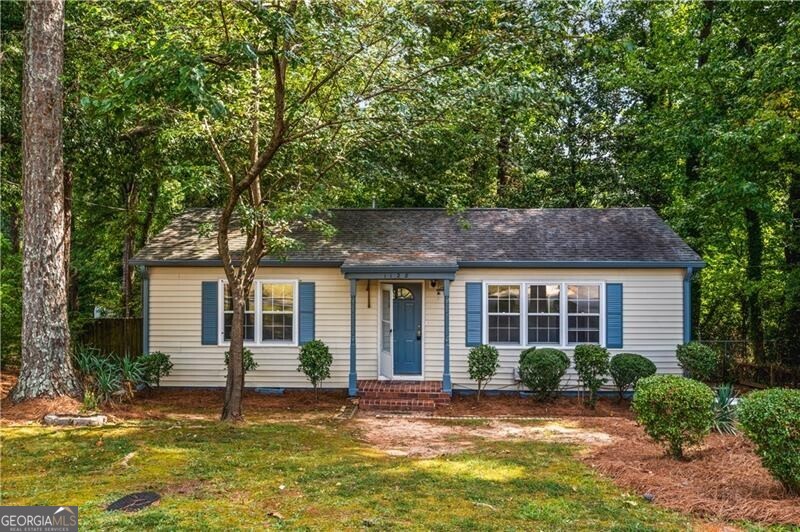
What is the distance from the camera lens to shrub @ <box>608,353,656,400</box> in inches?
410

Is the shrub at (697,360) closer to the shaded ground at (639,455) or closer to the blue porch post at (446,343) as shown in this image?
the shaded ground at (639,455)

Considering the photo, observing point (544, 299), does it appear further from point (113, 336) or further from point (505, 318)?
point (113, 336)

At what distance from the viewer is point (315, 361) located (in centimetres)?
1082

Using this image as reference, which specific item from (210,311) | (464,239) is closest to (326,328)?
(210,311)

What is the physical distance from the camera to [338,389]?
37.8 ft

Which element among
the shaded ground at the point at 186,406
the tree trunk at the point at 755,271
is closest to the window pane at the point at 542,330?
the shaded ground at the point at 186,406

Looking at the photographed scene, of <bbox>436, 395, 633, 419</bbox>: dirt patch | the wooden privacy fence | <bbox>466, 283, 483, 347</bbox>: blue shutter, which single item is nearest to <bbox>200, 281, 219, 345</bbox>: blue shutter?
the wooden privacy fence

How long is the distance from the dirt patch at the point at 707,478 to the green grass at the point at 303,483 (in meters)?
0.30

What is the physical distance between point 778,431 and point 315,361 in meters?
7.81

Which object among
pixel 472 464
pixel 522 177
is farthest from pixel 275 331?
pixel 522 177

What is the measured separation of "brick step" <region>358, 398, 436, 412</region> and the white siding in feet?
3.60

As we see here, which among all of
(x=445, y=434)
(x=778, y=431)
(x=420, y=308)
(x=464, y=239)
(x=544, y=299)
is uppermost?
(x=464, y=239)

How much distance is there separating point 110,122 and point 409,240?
649 cm

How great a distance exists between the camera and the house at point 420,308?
1127cm
